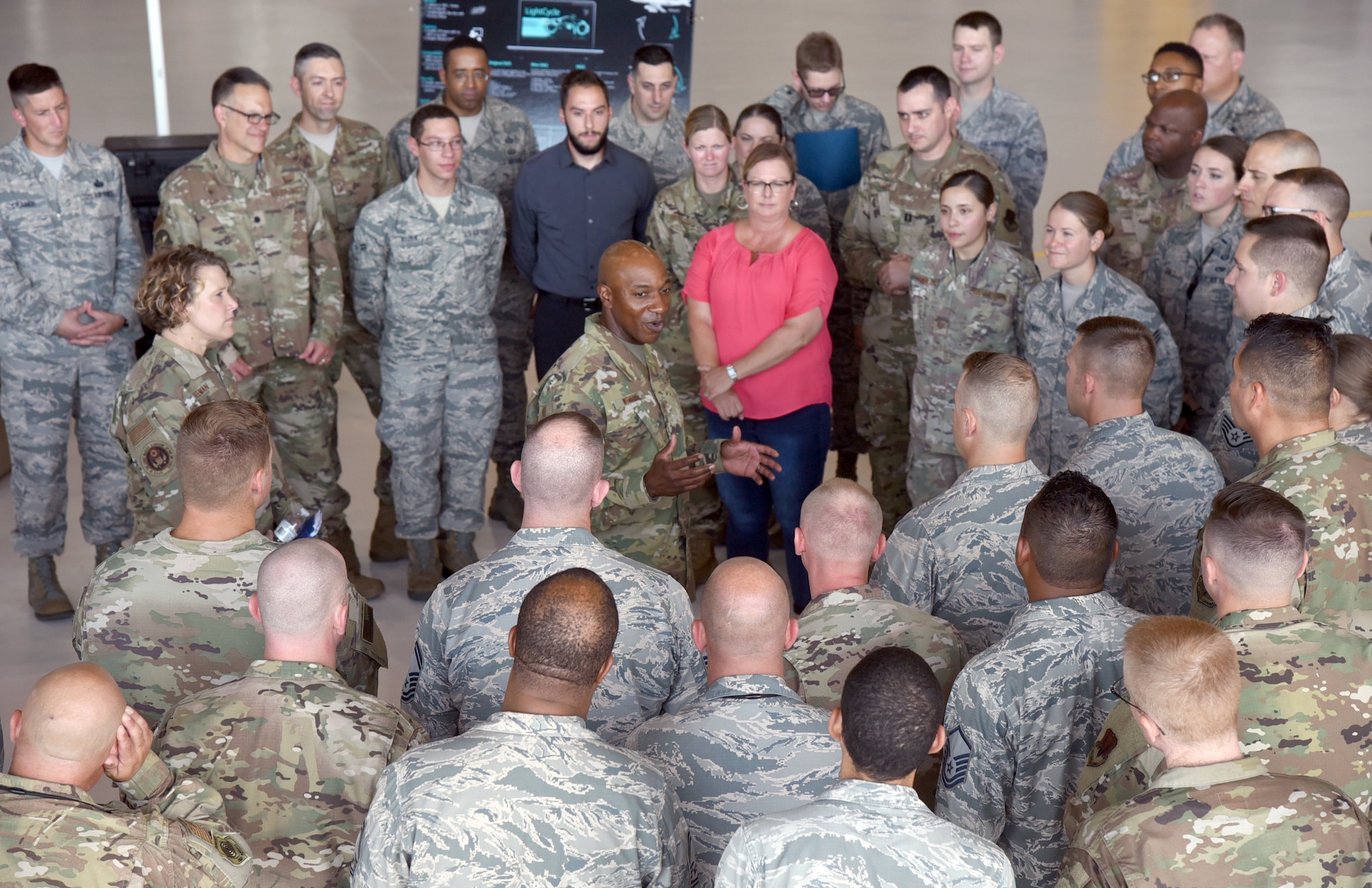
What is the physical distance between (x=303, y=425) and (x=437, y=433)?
21.4 inches

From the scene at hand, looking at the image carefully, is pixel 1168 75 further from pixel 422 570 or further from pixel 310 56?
pixel 422 570

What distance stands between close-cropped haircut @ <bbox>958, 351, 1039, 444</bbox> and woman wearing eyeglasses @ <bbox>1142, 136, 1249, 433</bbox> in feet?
5.59

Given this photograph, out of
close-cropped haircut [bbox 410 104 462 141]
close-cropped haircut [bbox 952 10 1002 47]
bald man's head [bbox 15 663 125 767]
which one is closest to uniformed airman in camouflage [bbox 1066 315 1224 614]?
bald man's head [bbox 15 663 125 767]

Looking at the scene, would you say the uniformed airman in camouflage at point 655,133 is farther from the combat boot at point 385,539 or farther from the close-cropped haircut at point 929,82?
the combat boot at point 385,539

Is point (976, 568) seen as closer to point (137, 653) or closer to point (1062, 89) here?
point (137, 653)

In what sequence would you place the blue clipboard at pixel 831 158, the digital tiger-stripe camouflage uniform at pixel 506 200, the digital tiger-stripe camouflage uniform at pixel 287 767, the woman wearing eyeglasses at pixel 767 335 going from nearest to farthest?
1. the digital tiger-stripe camouflage uniform at pixel 287 767
2. the woman wearing eyeglasses at pixel 767 335
3. the blue clipboard at pixel 831 158
4. the digital tiger-stripe camouflage uniform at pixel 506 200

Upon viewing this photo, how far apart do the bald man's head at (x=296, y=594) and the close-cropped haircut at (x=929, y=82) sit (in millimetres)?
3510

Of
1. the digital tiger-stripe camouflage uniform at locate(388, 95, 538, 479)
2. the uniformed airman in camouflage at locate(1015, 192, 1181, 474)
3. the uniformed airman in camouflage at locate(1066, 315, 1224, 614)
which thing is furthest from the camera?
the digital tiger-stripe camouflage uniform at locate(388, 95, 538, 479)

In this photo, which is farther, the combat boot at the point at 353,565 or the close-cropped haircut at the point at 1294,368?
the combat boot at the point at 353,565

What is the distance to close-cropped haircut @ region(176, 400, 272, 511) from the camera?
121 inches

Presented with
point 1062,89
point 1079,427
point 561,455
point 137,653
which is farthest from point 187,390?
point 1062,89

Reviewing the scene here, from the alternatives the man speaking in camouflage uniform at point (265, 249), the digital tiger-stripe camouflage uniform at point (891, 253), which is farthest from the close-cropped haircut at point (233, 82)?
the digital tiger-stripe camouflage uniform at point (891, 253)

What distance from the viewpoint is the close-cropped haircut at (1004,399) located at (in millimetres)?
3379

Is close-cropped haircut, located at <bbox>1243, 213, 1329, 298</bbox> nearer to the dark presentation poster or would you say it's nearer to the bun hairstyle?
the bun hairstyle
